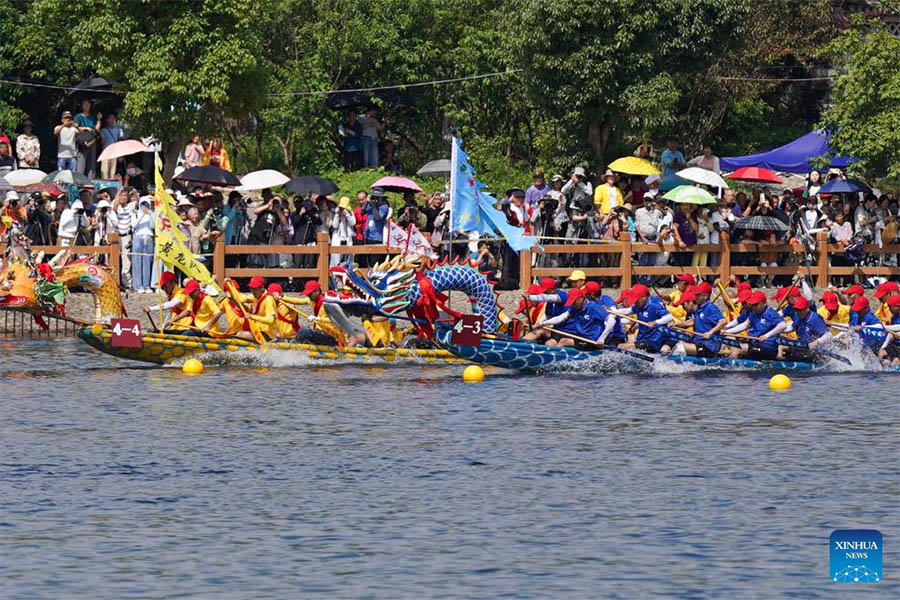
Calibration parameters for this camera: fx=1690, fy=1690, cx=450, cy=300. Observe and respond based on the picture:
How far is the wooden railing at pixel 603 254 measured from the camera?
3047 centimetres

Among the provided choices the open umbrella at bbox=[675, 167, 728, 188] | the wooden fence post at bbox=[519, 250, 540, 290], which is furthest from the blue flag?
the open umbrella at bbox=[675, 167, 728, 188]

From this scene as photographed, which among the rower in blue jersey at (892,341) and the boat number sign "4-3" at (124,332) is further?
the rower in blue jersey at (892,341)

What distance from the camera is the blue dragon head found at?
25016 mm

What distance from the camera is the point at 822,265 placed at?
109ft

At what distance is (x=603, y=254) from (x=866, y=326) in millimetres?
6516

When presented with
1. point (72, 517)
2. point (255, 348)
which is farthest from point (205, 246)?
point (72, 517)

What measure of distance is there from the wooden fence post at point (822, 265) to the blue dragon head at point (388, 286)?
10.8m

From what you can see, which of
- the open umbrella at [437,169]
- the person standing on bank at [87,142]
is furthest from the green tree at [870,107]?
the person standing on bank at [87,142]

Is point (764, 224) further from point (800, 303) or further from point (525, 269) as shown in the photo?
point (800, 303)

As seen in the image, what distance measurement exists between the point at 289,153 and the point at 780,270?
1353cm

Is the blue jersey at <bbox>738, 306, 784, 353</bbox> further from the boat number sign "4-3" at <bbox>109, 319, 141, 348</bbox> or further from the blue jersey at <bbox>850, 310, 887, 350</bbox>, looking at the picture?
the boat number sign "4-3" at <bbox>109, 319, 141, 348</bbox>

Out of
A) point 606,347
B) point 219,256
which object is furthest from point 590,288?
point 219,256

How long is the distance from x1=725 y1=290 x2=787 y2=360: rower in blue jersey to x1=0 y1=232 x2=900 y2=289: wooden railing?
497cm

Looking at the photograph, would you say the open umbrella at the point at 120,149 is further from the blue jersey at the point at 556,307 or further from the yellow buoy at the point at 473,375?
the blue jersey at the point at 556,307
